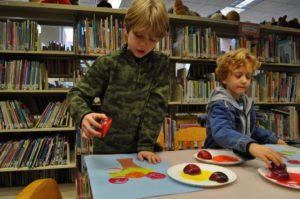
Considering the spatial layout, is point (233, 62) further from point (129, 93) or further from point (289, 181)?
point (289, 181)

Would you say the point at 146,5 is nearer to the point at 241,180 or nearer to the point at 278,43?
the point at 241,180

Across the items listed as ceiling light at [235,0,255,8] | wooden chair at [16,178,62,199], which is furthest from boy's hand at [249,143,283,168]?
ceiling light at [235,0,255,8]

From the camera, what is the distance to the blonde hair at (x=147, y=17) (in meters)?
0.86

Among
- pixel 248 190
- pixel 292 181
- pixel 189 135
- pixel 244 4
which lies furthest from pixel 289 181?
pixel 244 4

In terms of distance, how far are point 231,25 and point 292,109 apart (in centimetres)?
119

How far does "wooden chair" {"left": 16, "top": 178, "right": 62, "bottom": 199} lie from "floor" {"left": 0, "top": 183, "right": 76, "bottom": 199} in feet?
4.97

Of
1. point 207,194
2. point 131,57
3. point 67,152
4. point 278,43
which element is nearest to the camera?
point 207,194

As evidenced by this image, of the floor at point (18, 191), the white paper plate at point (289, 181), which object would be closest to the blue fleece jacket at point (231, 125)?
the white paper plate at point (289, 181)

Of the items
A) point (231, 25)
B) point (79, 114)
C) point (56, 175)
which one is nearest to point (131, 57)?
point (79, 114)

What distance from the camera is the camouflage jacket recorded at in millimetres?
1003

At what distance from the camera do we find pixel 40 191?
534 mm

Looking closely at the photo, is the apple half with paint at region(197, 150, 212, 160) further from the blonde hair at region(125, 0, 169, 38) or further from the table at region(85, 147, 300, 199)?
the blonde hair at region(125, 0, 169, 38)

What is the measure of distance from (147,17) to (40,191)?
24.4 inches

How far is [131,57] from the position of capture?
1.04 metres
